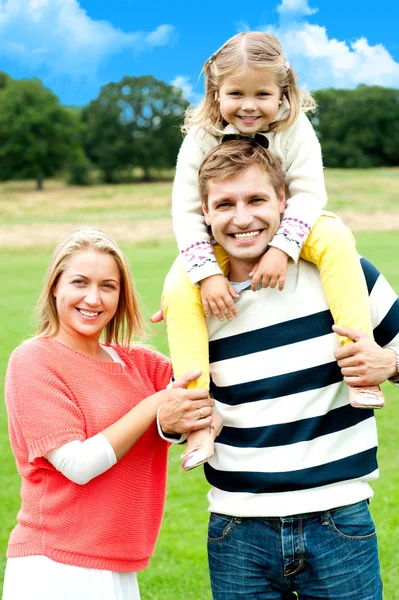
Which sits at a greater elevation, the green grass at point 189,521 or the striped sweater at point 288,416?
the striped sweater at point 288,416

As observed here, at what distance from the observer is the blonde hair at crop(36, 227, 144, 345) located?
263 cm

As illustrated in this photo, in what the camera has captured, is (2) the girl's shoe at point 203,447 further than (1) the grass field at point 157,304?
No

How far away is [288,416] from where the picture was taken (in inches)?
90.8

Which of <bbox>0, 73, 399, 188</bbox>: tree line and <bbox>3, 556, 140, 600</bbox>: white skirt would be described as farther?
<bbox>0, 73, 399, 188</bbox>: tree line

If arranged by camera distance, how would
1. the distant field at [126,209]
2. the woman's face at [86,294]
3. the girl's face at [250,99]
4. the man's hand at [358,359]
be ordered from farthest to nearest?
the distant field at [126,209]
the girl's face at [250,99]
the woman's face at [86,294]
the man's hand at [358,359]

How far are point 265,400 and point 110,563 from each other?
0.70 meters

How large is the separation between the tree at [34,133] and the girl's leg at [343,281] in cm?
6972

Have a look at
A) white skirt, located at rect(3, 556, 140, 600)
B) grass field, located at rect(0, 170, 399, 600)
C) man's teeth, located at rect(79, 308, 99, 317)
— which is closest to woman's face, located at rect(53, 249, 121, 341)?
man's teeth, located at rect(79, 308, 99, 317)

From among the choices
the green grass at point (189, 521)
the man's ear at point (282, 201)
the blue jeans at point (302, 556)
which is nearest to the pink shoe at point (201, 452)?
the blue jeans at point (302, 556)

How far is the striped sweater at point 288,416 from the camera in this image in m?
2.31

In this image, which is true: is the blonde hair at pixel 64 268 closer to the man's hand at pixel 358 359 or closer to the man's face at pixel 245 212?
the man's face at pixel 245 212

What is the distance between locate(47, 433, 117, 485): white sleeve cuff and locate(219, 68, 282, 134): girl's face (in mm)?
1129

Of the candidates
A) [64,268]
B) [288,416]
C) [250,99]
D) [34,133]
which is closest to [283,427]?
[288,416]

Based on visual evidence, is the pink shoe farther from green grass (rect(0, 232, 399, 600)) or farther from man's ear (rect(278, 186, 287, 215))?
green grass (rect(0, 232, 399, 600))
